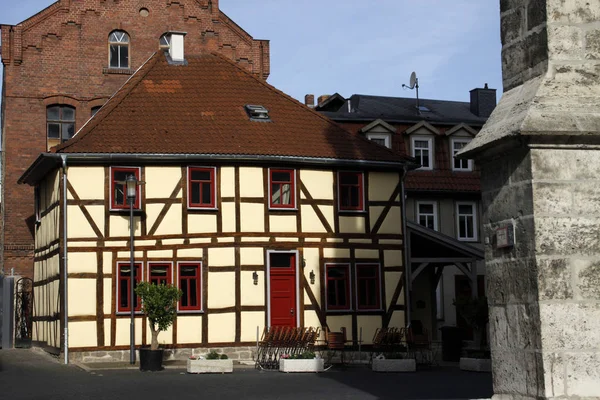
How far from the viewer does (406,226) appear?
29.2 meters

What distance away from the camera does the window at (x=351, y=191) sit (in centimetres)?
2811

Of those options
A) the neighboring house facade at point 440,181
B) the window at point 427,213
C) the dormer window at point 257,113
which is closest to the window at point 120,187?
the dormer window at point 257,113

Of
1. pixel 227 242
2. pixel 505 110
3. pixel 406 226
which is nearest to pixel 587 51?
pixel 505 110

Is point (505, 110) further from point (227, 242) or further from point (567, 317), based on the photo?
point (227, 242)

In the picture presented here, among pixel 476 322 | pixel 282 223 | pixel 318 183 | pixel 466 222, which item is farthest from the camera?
pixel 466 222

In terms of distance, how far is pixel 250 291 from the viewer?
26.5 metres

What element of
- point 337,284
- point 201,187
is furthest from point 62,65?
point 337,284

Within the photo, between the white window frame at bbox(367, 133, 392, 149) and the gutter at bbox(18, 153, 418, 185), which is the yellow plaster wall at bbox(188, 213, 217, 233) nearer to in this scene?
the gutter at bbox(18, 153, 418, 185)

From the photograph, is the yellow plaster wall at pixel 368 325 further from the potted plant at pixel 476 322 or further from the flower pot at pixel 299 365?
the flower pot at pixel 299 365

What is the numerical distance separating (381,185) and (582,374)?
21899 millimetres

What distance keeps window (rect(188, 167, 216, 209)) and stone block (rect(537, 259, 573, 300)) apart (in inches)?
792

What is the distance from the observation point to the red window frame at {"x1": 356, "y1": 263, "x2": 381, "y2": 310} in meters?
27.9

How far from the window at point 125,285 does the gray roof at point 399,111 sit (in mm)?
14288

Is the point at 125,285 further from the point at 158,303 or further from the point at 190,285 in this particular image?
the point at 158,303
